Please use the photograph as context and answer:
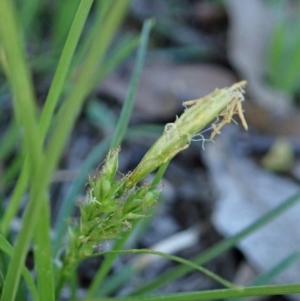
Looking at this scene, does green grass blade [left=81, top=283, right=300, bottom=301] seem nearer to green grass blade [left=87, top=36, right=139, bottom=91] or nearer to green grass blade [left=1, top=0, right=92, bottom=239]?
green grass blade [left=1, top=0, right=92, bottom=239]

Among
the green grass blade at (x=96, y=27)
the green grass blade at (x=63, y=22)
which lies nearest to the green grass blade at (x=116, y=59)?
the green grass blade at (x=96, y=27)

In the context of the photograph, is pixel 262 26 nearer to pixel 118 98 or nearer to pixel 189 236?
pixel 118 98

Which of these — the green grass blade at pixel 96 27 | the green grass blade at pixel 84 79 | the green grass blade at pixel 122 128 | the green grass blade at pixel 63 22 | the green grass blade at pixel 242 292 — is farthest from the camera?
the green grass blade at pixel 63 22

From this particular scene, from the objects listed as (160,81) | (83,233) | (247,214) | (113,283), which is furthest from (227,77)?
(83,233)

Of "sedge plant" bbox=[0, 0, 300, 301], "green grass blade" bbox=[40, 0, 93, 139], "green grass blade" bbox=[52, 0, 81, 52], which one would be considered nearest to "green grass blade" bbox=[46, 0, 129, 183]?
"sedge plant" bbox=[0, 0, 300, 301]

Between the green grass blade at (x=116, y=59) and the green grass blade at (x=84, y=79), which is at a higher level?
the green grass blade at (x=84, y=79)

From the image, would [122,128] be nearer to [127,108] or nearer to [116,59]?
[127,108]

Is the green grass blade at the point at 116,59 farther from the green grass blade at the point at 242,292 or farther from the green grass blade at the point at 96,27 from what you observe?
the green grass blade at the point at 242,292
